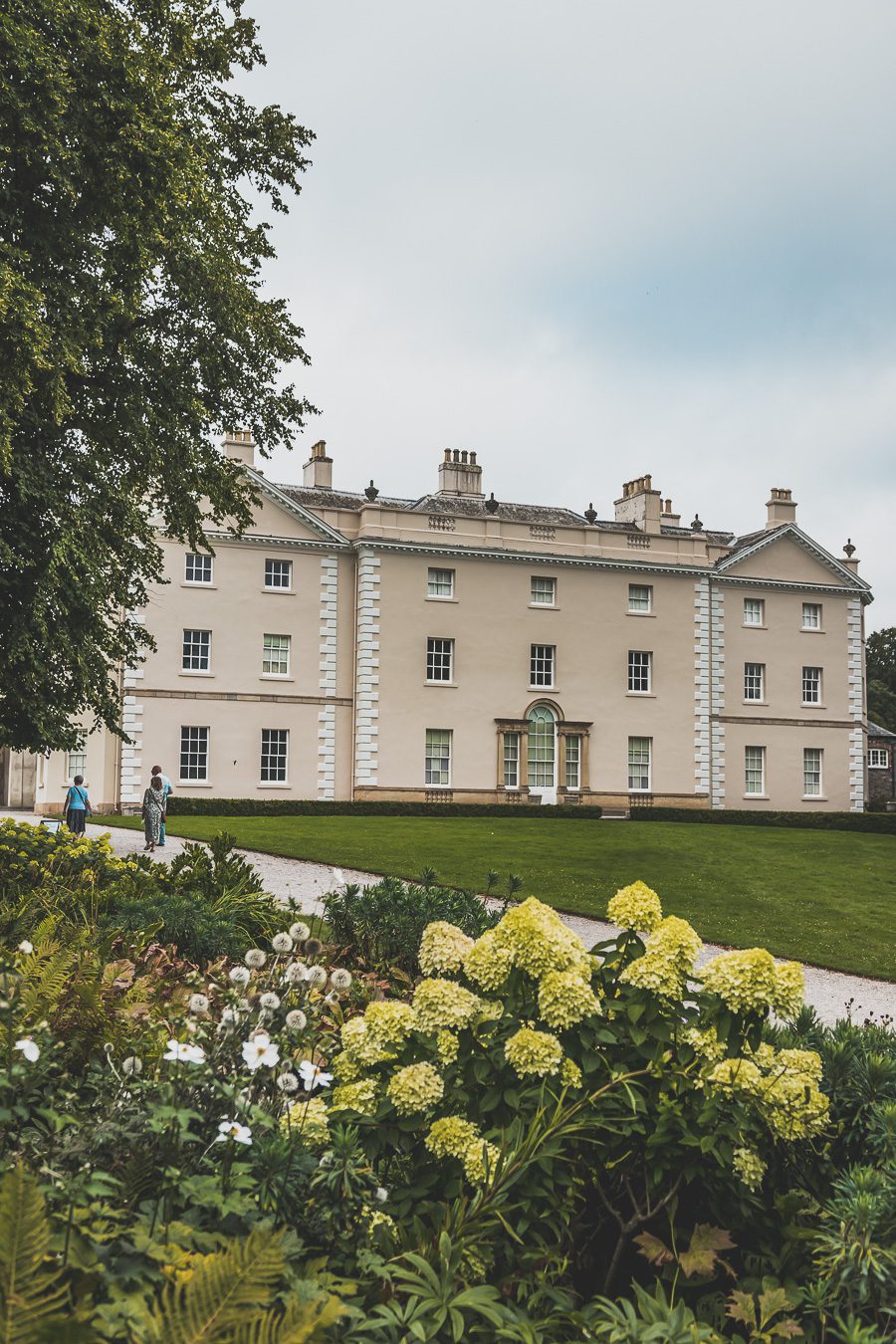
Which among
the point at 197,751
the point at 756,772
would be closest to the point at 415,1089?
the point at 197,751

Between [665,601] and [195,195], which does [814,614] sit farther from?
[195,195]

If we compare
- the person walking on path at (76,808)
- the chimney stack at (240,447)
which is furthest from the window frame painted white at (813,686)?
the person walking on path at (76,808)

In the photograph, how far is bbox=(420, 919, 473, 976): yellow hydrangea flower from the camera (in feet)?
11.6

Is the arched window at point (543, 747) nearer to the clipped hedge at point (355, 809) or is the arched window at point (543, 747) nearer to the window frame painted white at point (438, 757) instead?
the clipped hedge at point (355, 809)

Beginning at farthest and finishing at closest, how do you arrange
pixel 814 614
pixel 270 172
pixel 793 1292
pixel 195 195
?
pixel 814 614 → pixel 270 172 → pixel 195 195 → pixel 793 1292

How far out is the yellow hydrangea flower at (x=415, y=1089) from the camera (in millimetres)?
3023

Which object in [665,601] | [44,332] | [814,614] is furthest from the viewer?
[814,614]

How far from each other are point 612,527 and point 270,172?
27452 mm

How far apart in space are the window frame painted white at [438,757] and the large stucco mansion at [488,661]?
0.07 metres

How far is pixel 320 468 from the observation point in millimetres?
41062

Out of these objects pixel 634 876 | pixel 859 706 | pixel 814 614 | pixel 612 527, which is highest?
pixel 612 527

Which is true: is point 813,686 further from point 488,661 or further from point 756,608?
point 488,661

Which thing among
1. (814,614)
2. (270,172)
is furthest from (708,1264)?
(814,614)

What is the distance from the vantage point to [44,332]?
36.9 ft
